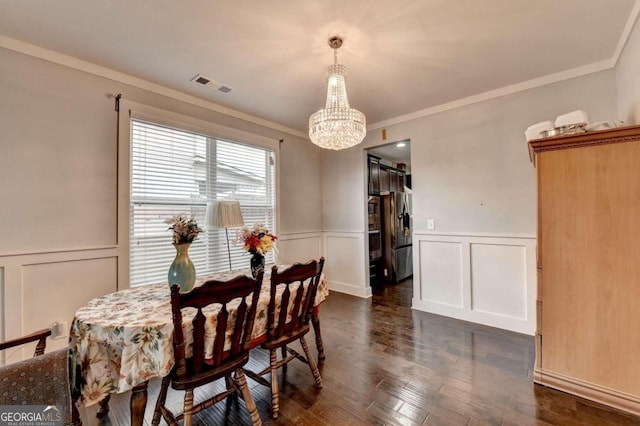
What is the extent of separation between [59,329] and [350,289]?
337 cm

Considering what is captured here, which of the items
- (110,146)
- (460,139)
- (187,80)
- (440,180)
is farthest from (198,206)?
(460,139)

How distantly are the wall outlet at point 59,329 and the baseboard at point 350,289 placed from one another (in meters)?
3.26

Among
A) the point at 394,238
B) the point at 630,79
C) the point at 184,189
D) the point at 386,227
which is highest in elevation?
the point at 630,79

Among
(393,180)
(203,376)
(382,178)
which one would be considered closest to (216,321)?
(203,376)

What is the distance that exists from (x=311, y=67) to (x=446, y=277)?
2859 millimetres

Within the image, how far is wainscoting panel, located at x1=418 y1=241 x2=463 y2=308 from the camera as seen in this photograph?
3.25m

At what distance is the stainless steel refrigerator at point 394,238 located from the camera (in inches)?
192

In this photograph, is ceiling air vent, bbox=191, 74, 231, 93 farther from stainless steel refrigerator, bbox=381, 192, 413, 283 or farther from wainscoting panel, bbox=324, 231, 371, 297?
stainless steel refrigerator, bbox=381, 192, 413, 283

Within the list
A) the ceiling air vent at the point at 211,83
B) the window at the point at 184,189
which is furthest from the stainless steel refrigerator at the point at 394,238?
the ceiling air vent at the point at 211,83

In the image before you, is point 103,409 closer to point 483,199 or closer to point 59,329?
point 59,329

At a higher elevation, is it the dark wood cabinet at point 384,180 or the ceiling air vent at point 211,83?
the ceiling air vent at point 211,83

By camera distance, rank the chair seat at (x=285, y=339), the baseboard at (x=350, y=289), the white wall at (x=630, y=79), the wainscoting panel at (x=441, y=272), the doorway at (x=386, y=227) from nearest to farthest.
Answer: the chair seat at (x=285, y=339) → the white wall at (x=630, y=79) → the wainscoting panel at (x=441, y=272) → the baseboard at (x=350, y=289) → the doorway at (x=386, y=227)

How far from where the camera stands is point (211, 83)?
2.74m

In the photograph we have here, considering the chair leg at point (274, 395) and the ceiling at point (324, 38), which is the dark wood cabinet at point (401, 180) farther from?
the chair leg at point (274, 395)
